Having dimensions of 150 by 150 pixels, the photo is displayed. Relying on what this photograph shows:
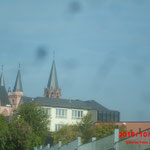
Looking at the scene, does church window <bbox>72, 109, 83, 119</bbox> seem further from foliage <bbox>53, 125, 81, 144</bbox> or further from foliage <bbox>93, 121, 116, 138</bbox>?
foliage <bbox>93, 121, 116, 138</bbox>

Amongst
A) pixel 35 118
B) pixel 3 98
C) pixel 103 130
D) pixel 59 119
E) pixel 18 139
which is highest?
pixel 3 98

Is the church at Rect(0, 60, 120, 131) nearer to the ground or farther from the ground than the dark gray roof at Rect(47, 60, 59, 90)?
nearer to the ground

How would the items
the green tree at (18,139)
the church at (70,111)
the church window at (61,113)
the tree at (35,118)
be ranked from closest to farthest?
1. the green tree at (18,139)
2. the tree at (35,118)
3. the church at (70,111)
4. the church window at (61,113)

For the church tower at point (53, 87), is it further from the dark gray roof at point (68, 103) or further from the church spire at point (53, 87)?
the dark gray roof at point (68, 103)

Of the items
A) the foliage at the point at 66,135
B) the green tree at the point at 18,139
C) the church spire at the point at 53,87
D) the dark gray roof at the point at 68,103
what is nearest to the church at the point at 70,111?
the dark gray roof at the point at 68,103

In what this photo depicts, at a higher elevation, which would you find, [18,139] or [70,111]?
[70,111]

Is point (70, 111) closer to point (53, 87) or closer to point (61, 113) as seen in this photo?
point (61, 113)

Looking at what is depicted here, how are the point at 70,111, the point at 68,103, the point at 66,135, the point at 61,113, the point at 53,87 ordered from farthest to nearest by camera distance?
the point at 53,87, the point at 68,103, the point at 70,111, the point at 61,113, the point at 66,135

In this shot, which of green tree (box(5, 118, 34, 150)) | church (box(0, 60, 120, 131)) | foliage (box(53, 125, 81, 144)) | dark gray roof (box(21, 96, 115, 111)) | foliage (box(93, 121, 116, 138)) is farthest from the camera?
dark gray roof (box(21, 96, 115, 111))

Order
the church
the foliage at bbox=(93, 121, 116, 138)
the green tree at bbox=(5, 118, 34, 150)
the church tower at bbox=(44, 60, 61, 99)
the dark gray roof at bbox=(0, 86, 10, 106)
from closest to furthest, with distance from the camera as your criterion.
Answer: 1. the green tree at bbox=(5, 118, 34, 150)
2. the foliage at bbox=(93, 121, 116, 138)
3. the church
4. the dark gray roof at bbox=(0, 86, 10, 106)
5. the church tower at bbox=(44, 60, 61, 99)

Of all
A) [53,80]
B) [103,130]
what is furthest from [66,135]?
[53,80]

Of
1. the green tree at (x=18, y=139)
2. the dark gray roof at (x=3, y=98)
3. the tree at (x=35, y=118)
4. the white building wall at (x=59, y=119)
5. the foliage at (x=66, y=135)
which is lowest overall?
the green tree at (x=18, y=139)

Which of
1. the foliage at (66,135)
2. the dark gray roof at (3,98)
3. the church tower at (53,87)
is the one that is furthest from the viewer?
the church tower at (53,87)

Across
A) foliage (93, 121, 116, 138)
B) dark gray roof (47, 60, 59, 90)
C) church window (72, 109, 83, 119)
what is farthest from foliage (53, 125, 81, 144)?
dark gray roof (47, 60, 59, 90)
